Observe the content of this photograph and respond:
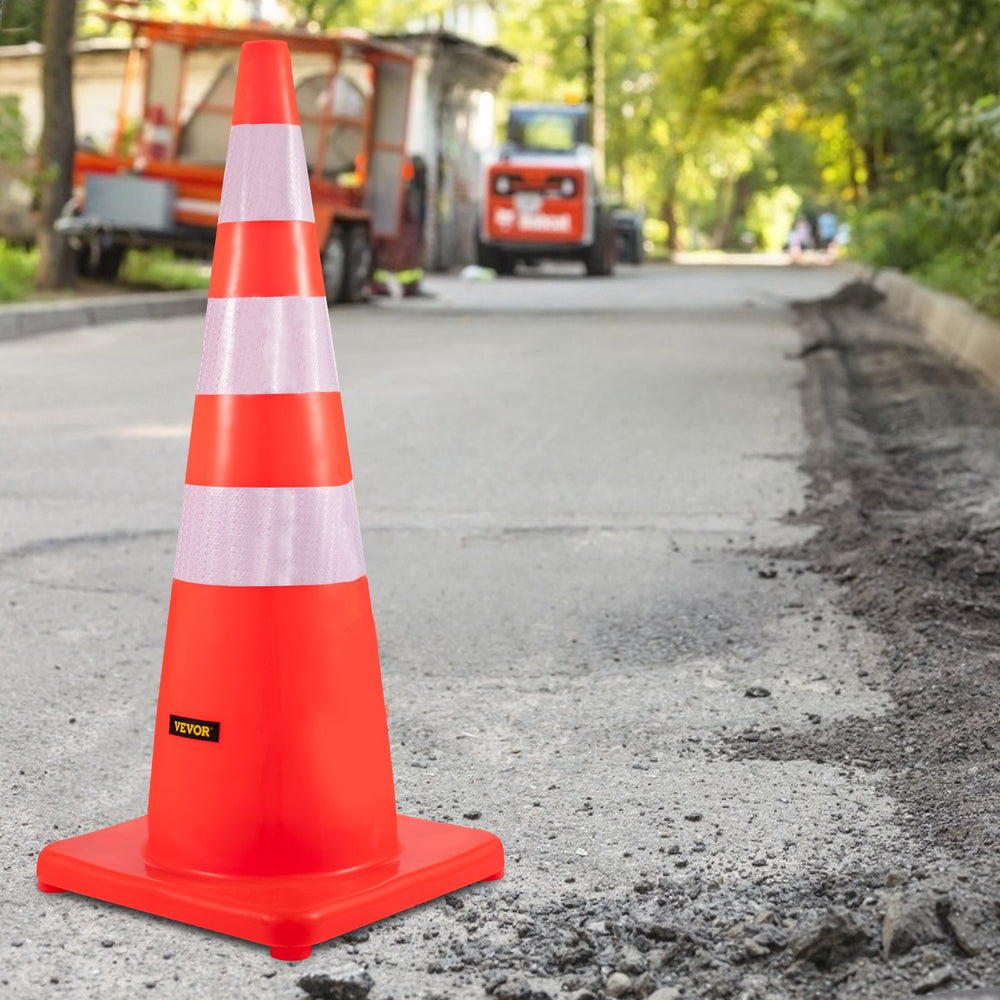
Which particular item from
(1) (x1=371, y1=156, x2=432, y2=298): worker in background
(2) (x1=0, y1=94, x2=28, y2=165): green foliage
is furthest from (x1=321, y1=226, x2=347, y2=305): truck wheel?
(2) (x1=0, y1=94, x2=28, y2=165): green foliage

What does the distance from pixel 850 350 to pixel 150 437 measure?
631 cm

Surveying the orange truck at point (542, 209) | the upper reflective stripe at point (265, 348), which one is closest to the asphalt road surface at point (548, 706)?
the upper reflective stripe at point (265, 348)

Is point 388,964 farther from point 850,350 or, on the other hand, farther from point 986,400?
point 850,350

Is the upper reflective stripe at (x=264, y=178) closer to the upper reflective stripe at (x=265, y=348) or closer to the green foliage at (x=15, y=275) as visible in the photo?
the upper reflective stripe at (x=265, y=348)

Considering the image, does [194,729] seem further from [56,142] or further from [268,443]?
[56,142]

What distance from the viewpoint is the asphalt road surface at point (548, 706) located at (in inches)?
99.9

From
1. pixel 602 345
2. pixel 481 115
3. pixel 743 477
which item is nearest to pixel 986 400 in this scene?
pixel 743 477

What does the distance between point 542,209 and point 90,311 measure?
591 inches

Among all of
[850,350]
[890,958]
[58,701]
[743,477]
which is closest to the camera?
[890,958]

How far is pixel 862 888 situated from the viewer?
2.75m

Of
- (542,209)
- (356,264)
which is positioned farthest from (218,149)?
(542,209)

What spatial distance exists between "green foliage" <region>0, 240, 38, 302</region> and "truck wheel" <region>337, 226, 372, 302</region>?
3037 mm

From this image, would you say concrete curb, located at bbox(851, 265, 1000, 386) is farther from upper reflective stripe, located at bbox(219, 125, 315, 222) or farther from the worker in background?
upper reflective stripe, located at bbox(219, 125, 315, 222)

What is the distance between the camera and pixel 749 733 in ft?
12.1
